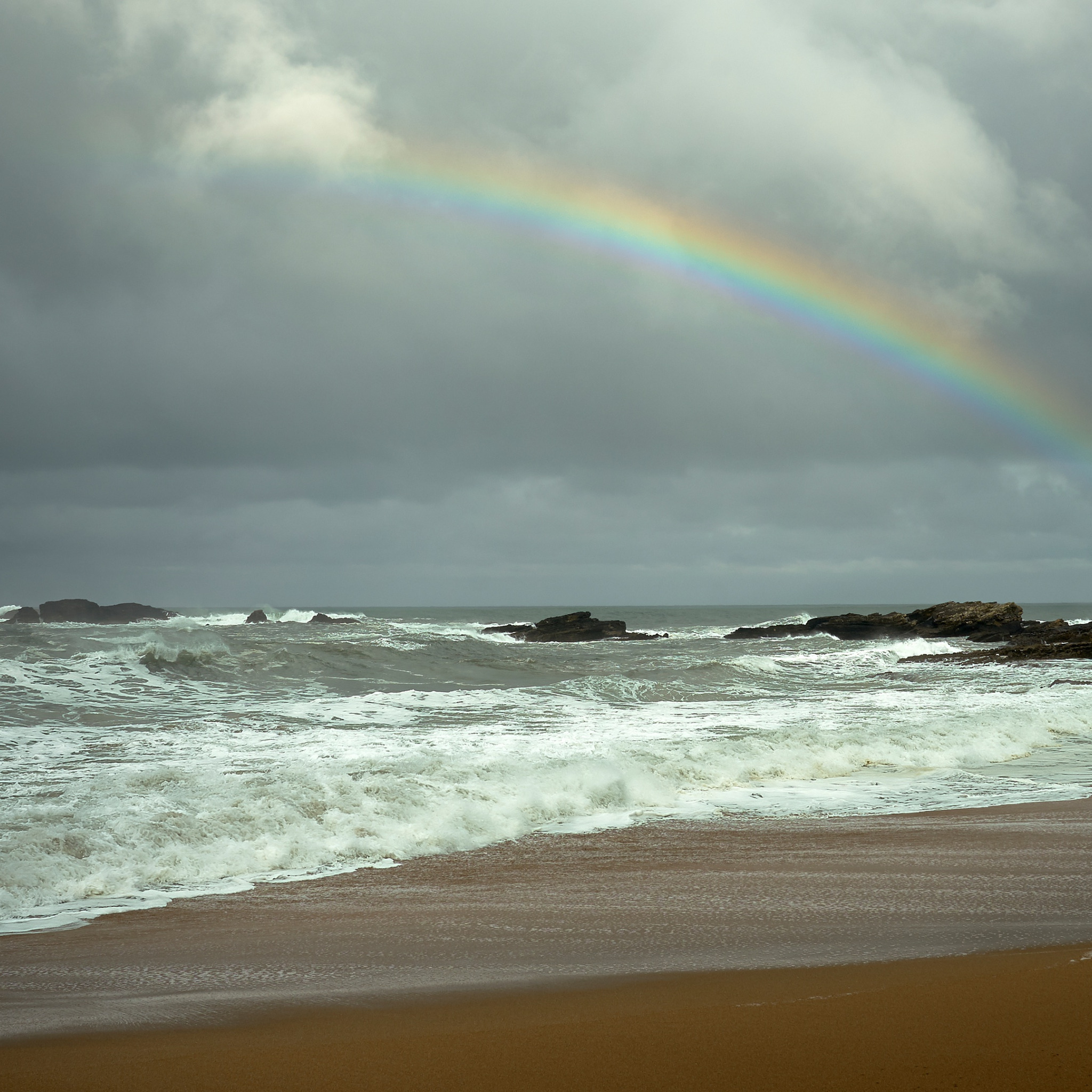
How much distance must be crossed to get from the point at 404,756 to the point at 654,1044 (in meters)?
8.25

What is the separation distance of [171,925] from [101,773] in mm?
5535

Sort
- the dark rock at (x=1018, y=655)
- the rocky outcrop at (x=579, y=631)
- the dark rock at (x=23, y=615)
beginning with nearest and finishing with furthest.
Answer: the dark rock at (x=1018, y=655) → the rocky outcrop at (x=579, y=631) → the dark rock at (x=23, y=615)

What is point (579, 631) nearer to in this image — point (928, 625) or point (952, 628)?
point (928, 625)

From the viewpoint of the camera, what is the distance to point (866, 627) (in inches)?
2179

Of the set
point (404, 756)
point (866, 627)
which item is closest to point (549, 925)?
point (404, 756)

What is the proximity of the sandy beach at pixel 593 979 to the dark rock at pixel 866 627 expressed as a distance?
1931 inches

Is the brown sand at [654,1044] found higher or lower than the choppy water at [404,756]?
higher

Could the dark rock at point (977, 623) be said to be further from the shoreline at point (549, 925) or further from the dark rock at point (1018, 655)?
the shoreline at point (549, 925)

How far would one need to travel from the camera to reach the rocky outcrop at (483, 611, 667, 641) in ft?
191

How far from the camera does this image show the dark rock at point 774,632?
193 feet

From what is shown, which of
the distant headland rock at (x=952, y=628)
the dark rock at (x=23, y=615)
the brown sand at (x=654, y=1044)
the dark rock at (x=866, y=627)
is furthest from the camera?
the dark rock at (x=23, y=615)

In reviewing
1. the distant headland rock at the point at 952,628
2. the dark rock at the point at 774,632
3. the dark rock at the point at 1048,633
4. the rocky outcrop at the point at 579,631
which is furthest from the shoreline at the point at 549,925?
the dark rock at the point at 774,632

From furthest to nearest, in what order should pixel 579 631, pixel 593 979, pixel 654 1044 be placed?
pixel 579 631 < pixel 593 979 < pixel 654 1044

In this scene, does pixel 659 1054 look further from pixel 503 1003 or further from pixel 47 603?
pixel 47 603
